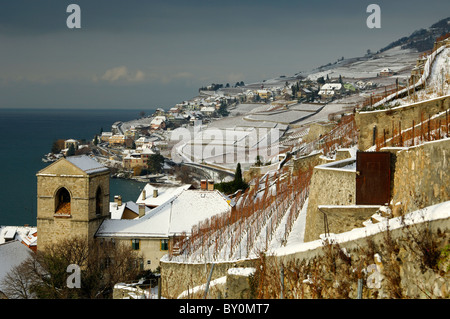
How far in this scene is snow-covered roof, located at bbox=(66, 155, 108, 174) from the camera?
2030 centimetres

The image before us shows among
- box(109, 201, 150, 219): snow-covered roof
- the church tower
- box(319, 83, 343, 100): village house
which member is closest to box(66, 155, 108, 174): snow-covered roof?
the church tower

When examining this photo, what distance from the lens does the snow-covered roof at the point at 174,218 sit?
67.4 ft

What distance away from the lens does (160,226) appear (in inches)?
823

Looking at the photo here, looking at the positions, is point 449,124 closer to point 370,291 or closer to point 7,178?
point 370,291

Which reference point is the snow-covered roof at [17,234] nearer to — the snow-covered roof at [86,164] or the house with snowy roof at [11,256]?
the snow-covered roof at [86,164]

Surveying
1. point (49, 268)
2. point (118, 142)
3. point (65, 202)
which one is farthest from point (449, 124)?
point (118, 142)

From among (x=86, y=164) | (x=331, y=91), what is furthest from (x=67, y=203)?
(x=331, y=91)

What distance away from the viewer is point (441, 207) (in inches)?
225

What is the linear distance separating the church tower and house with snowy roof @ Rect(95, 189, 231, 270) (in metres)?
0.80

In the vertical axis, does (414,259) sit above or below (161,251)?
above

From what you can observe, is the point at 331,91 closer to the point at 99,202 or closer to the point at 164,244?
the point at 99,202

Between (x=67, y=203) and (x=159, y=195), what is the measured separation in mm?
10013

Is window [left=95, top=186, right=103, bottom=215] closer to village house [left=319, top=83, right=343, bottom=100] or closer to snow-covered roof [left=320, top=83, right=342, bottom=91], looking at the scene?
village house [left=319, top=83, right=343, bottom=100]

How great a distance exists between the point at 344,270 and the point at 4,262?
535 inches
